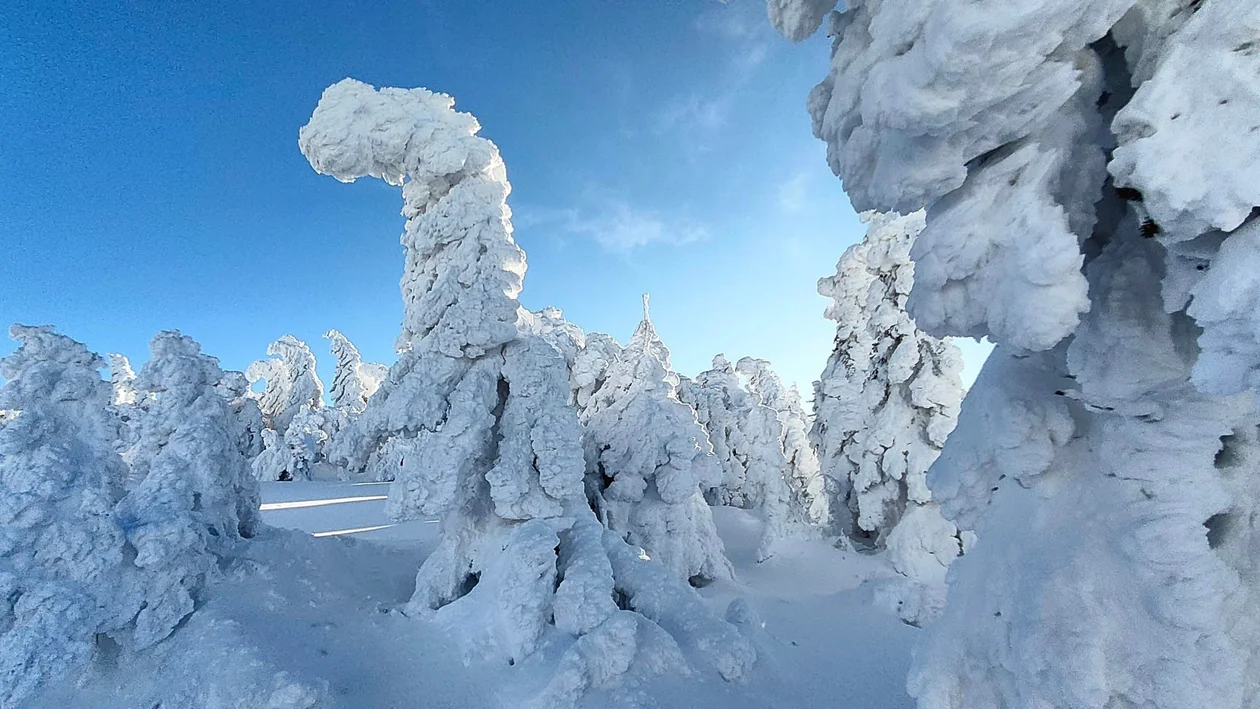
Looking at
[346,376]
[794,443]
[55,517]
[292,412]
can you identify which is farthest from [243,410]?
[346,376]

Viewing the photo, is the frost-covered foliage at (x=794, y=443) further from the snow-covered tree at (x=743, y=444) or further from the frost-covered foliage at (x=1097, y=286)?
the frost-covered foliage at (x=1097, y=286)

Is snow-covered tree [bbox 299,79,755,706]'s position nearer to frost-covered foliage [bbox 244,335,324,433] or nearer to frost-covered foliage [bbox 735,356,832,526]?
frost-covered foliage [bbox 735,356,832,526]

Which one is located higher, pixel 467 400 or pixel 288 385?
pixel 288 385

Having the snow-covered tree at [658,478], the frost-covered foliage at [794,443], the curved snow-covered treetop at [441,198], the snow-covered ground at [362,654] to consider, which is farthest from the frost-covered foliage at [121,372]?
the frost-covered foliage at [794,443]

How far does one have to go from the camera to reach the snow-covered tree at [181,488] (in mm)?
7309

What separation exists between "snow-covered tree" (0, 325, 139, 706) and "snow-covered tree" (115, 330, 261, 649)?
33cm

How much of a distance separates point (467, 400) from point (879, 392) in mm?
11744

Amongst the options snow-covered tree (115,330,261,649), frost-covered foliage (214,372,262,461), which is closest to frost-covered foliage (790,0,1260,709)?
snow-covered tree (115,330,261,649)

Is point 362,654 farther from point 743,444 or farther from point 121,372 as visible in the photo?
point 121,372

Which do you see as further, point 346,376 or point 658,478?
point 346,376

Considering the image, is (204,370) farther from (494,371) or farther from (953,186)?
(953,186)

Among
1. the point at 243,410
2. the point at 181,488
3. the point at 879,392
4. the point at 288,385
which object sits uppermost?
the point at 288,385

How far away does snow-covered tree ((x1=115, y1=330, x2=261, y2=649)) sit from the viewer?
7309 mm

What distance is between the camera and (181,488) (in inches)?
332
